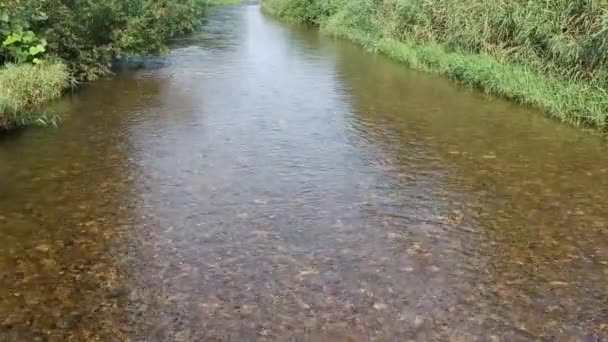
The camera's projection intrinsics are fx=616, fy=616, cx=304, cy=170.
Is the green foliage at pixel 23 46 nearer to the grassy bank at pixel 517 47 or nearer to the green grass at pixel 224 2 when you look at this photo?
the grassy bank at pixel 517 47

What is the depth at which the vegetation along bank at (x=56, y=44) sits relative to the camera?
11.6m

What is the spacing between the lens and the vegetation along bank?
38.1 ft

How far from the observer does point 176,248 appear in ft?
21.5

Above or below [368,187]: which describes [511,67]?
above

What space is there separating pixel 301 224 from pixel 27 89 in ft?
23.9

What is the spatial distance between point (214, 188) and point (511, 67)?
859 centimetres

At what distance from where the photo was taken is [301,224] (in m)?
7.22

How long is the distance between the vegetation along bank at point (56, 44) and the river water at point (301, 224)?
65 cm

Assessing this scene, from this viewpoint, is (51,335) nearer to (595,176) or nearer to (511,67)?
(595,176)

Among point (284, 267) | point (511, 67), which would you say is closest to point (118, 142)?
point (284, 267)

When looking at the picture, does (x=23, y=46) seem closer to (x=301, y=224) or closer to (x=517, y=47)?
(x=301, y=224)

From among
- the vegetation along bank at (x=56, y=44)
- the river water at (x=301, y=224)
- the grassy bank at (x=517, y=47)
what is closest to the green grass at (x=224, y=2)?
the grassy bank at (x=517, y=47)

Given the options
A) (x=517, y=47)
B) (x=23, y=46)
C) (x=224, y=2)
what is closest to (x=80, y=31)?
(x=23, y=46)

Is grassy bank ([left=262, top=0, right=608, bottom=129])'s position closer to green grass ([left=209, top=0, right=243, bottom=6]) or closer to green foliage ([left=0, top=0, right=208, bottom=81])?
green foliage ([left=0, top=0, right=208, bottom=81])
